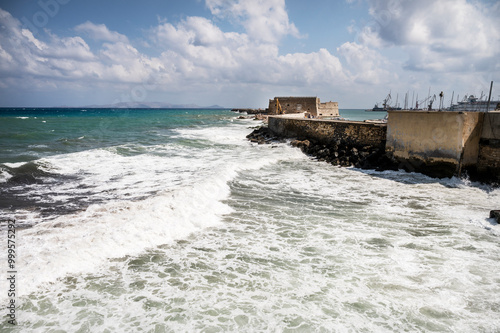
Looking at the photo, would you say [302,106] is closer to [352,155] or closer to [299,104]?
[299,104]

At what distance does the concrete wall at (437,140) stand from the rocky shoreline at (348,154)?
71 cm

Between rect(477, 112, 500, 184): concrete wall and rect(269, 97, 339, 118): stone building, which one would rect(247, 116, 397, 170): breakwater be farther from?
rect(269, 97, 339, 118): stone building

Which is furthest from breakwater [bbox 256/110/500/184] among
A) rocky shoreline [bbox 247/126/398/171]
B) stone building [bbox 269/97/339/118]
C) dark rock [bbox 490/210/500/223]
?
stone building [bbox 269/97/339/118]

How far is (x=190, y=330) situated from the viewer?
330cm

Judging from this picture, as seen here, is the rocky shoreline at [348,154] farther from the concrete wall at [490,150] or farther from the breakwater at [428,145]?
the concrete wall at [490,150]

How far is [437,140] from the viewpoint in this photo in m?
10.2

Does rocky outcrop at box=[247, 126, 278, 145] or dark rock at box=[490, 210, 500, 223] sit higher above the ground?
rocky outcrop at box=[247, 126, 278, 145]

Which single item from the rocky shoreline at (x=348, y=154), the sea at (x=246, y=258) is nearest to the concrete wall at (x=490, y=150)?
the sea at (x=246, y=258)

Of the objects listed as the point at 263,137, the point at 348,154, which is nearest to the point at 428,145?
the point at 348,154

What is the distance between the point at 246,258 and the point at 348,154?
10277 mm

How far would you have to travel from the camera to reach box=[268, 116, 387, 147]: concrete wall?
1341cm

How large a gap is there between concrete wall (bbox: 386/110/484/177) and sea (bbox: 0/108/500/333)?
42.0 inches

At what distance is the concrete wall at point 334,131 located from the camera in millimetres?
13406

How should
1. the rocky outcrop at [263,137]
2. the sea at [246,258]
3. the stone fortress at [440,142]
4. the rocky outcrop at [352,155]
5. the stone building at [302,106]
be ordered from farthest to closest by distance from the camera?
the stone building at [302,106] < the rocky outcrop at [263,137] < the rocky outcrop at [352,155] < the stone fortress at [440,142] < the sea at [246,258]
